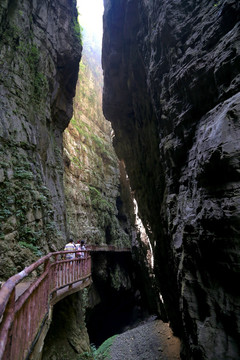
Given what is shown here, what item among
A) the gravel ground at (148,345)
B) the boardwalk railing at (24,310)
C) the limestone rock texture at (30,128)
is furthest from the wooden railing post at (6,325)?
the gravel ground at (148,345)

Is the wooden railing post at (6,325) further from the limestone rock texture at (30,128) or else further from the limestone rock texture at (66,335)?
the limestone rock texture at (66,335)

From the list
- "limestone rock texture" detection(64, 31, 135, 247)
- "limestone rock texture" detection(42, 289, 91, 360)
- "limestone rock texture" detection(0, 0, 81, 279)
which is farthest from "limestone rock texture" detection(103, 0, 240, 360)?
"limestone rock texture" detection(64, 31, 135, 247)

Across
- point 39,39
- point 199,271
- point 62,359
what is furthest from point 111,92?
point 62,359

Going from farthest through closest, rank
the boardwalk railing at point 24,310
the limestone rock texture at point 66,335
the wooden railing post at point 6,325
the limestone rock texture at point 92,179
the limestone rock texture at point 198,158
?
the limestone rock texture at point 92,179
the limestone rock texture at point 66,335
the limestone rock texture at point 198,158
the boardwalk railing at point 24,310
the wooden railing post at point 6,325

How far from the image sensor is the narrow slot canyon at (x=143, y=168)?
388cm

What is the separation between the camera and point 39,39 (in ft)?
35.3

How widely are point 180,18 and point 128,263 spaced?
22.3 meters

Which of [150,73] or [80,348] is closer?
[80,348]

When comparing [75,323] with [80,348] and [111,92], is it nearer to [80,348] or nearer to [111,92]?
[80,348]

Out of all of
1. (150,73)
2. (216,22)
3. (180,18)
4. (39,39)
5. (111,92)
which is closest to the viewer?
(216,22)

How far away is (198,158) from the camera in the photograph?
484 cm

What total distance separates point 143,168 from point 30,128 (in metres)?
5.66

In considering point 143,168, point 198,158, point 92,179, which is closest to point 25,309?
point 198,158

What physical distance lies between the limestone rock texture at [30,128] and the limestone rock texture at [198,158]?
4.38 meters
